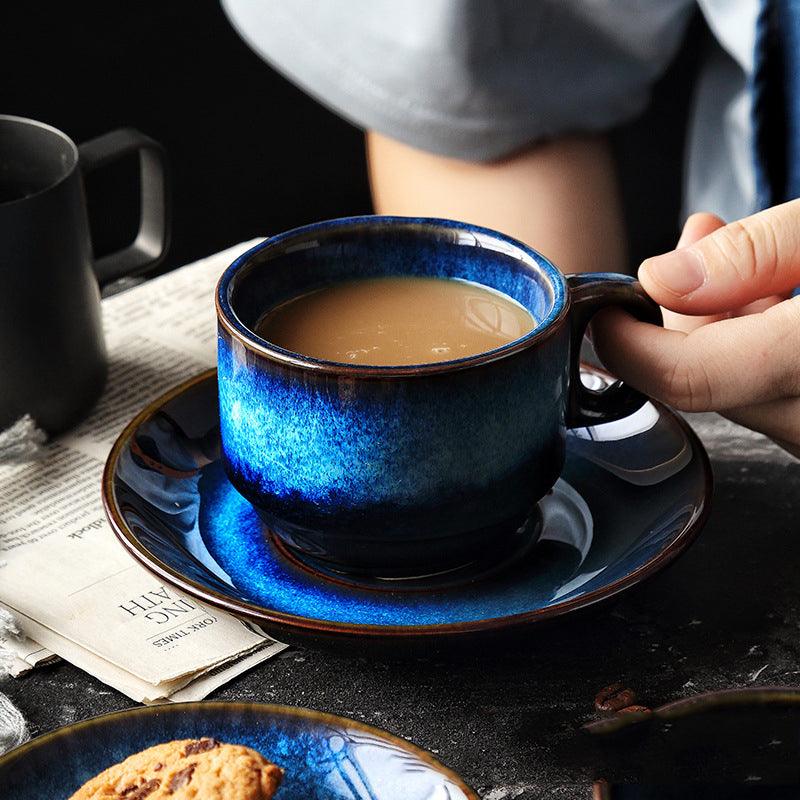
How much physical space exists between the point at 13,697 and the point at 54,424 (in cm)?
22

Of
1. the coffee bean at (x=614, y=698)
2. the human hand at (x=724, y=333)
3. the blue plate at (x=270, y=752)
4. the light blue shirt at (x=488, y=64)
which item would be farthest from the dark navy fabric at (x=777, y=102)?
the blue plate at (x=270, y=752)

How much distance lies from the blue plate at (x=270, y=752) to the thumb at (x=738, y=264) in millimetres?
273

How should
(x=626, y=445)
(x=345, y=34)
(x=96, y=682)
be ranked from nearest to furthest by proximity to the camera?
(x=96, y=682)
(x=626, y=445)
(x=345, y=34)

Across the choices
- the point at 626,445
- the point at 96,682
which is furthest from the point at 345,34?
the point at 96,682

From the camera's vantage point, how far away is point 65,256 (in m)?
0.60

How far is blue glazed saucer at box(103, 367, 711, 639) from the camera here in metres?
0.42

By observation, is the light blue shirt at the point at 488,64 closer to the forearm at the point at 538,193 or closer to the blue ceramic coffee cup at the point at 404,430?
the forearm at the point at 538,193

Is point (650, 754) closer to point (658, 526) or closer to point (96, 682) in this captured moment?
point (658, 526)

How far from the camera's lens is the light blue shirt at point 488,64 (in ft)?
2.95

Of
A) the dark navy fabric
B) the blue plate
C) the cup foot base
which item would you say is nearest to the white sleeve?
the dark navy fabric

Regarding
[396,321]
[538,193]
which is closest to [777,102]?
[538,193]

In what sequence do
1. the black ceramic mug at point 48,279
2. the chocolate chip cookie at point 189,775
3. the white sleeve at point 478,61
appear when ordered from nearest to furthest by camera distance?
1. the chocolate chip cookie at point 189,775
2. the black ceramic mug at point 48,279
3. the white sleeve at point 478,61

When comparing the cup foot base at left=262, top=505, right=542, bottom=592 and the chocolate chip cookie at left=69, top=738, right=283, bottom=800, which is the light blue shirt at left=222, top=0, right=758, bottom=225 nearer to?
the cup foot base at left=262, top=505, right=542, bottom=592

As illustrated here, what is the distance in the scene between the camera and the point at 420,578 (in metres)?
0.46
